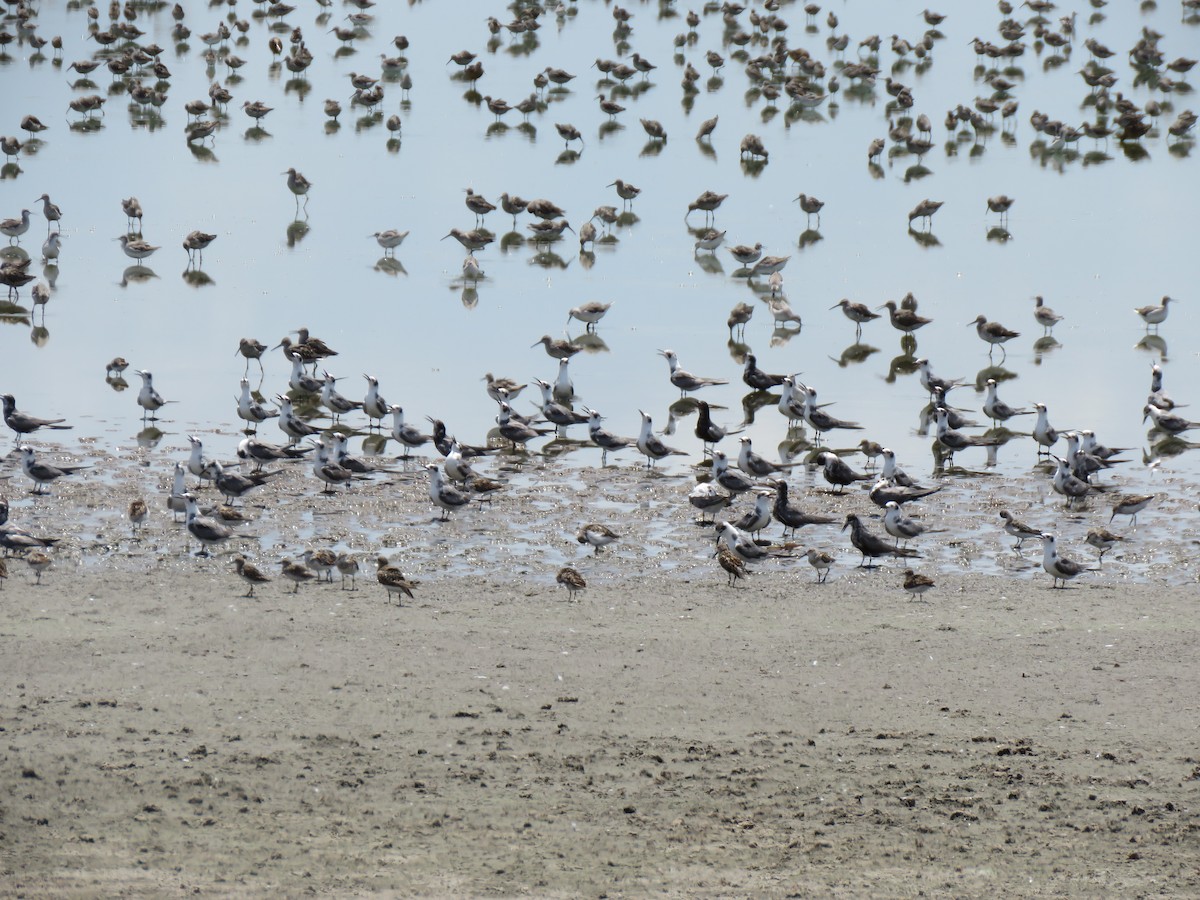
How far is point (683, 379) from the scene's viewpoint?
23.9 meters

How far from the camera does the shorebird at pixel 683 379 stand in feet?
78.5

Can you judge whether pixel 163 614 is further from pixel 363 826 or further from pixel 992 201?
pixel 992 201

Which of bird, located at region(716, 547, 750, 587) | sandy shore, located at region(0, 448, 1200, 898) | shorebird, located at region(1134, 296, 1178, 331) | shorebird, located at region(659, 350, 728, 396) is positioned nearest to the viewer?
sandy shore, located at region(0, 448, 1200, 898)

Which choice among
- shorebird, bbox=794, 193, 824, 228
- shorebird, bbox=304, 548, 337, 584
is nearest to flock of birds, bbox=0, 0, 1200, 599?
shorebird, bbox=304, 548, 337, 584

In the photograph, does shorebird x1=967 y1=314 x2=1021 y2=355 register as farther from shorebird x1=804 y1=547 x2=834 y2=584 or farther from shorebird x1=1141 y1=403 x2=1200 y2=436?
shorebird x1=804 y1=547 x2=834 y2=584

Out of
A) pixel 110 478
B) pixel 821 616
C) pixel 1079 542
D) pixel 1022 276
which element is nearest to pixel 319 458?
pixel 110 478

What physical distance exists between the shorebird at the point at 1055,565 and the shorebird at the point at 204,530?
25.5 ft

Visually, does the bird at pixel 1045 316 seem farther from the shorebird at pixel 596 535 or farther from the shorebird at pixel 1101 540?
the shorebird at pixel 596 535

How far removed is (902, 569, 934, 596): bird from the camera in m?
15.1

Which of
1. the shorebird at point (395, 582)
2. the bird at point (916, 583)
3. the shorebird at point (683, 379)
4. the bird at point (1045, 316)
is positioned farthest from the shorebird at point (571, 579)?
the bird at point (1045, 316)

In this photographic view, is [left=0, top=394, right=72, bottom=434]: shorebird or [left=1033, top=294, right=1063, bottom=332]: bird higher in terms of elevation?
[left=1033, top=294, right=1063, bottom=332]: bird

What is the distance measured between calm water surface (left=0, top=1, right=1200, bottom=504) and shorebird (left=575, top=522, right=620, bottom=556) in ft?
15.1

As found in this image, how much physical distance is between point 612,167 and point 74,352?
20.3m

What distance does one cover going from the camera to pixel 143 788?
10359 mm
